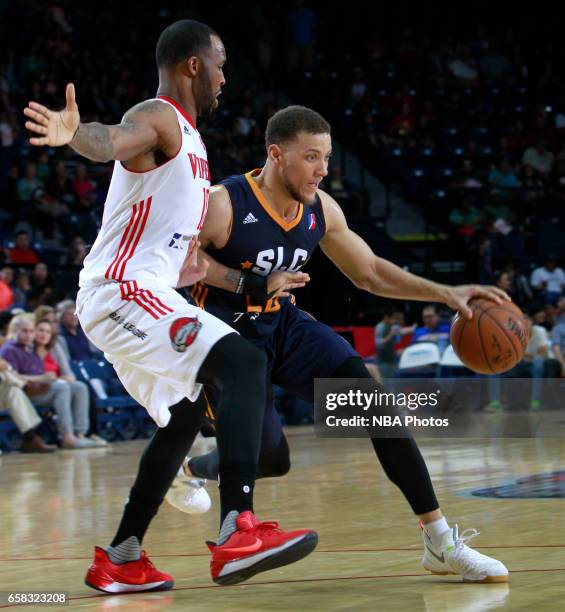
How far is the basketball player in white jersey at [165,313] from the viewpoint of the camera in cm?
363

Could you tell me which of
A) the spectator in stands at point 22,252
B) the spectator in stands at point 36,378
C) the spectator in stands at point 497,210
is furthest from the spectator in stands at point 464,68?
the spectator in stands at point 36,378

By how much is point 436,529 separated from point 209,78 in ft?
6.04

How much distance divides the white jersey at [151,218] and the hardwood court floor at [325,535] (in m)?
1.13

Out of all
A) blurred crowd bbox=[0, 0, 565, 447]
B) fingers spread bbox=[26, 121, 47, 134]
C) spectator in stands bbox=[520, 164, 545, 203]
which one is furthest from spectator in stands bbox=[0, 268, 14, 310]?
spectator in stands bbox=[520, 164, 545, 203]

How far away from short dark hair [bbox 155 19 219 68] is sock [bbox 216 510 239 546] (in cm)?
157

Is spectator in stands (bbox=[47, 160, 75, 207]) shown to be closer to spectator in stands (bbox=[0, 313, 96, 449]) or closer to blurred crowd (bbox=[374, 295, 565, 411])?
spectator in stands (bbox=[0, 313, 96, 449])

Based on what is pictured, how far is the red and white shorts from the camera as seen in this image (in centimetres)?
378

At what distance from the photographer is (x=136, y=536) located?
4.31m

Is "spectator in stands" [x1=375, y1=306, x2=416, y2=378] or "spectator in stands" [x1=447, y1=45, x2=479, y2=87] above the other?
"spectator in stands" [x1=447, y1=45, x2=479, y2=87]

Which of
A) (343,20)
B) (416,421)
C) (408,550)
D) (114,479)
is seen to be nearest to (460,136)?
(343,20)

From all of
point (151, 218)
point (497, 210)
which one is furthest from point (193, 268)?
point (497, 210)

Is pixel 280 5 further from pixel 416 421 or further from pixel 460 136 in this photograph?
pixel 416 421

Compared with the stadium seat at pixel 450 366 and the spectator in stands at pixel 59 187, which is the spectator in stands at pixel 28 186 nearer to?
the spectator in stands at pixel 59 187

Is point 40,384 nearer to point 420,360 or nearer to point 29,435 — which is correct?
point 29,435
